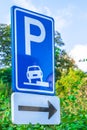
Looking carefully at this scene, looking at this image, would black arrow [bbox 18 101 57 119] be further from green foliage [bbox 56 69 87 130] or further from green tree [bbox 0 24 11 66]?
green tree [bbox 0 24 11 66]

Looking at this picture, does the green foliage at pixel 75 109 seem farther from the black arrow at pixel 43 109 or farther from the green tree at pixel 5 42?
the green tree at pixel 5 42

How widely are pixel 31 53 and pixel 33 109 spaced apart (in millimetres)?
358

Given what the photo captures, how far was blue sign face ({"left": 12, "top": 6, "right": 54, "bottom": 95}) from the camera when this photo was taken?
11.2 feet

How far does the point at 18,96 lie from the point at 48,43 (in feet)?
1.54

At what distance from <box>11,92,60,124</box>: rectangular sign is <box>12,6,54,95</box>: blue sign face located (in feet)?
0.15

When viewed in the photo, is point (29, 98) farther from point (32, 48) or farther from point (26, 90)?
point (32, 48)

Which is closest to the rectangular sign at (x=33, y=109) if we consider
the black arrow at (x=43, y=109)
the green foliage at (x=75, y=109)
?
the black arrow at (x=43, y=109)

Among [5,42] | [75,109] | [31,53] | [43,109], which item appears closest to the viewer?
[31,53]

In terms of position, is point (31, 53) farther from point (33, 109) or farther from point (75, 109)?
point (75, 109)

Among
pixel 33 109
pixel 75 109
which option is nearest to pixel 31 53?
pixel 33 109

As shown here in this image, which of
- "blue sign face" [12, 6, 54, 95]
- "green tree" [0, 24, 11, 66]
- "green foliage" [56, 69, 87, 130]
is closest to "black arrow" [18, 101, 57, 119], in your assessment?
"blue sign face" [12, 6, 54, 95]

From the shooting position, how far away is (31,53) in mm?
3473

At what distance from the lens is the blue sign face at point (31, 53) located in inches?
→ 134

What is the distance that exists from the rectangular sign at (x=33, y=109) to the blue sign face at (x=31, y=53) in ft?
0.15
